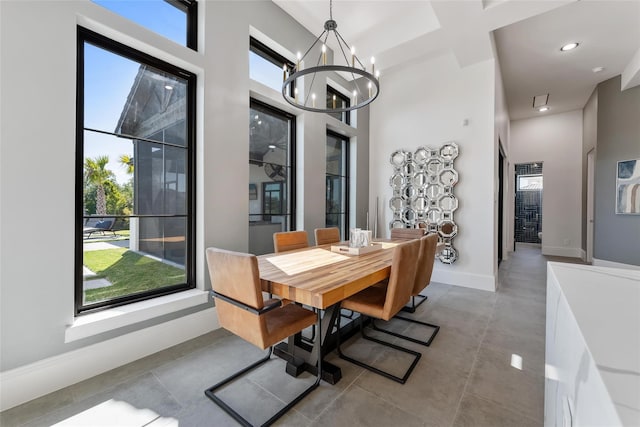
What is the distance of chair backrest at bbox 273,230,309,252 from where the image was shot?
2744 millimetres

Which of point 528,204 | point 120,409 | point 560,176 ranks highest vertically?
point 560,176

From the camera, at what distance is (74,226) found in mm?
1876

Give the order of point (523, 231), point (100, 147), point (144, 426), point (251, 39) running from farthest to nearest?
1. point (523, 231)
2. point (251, 39)
3. point (100, 147)
4. point (144, 426)

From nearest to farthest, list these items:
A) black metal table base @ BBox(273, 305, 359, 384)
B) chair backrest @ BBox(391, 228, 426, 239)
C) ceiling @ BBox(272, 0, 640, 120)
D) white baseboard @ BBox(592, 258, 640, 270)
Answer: black metal table base @ BBox(273, 305, 359, 384), ceiling @ BBox(272, 0, 640, 120), chair backrest @ BBox(391, 228, 426, 239), white baseboard @ BBox(592, 258, 640, 270)

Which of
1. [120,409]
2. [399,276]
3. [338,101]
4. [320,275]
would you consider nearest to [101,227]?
[120,409]

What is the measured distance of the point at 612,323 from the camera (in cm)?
63

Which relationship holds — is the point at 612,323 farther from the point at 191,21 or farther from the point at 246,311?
the point at 191,21

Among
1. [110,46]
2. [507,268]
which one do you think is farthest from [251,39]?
[507,268]

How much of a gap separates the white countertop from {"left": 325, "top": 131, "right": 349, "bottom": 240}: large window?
3561 mm

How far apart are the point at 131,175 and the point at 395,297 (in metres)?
2.30

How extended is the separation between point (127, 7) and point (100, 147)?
118 centimetres

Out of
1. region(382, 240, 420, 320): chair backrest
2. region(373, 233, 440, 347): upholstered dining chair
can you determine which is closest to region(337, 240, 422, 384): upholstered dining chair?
region(382, 240, 420, 320): chair backrest

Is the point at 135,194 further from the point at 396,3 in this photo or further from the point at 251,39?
the point at 396,3

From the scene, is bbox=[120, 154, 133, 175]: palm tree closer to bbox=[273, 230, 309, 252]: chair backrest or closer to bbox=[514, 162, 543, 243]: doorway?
bbox=[273, 230, 309, 252]: chair backrest
